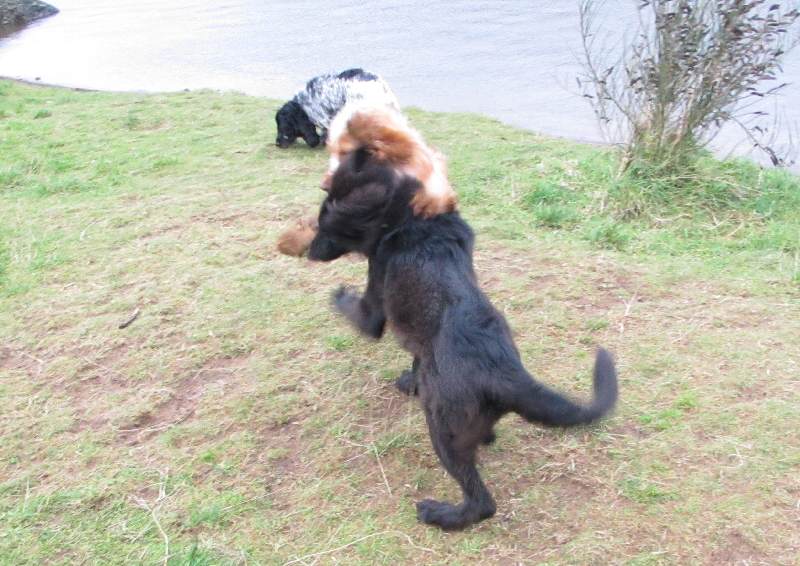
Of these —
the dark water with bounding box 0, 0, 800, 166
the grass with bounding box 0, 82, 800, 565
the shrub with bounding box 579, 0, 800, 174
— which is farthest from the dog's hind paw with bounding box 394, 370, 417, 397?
the dark water with bounding box 0, 0, 800, 166

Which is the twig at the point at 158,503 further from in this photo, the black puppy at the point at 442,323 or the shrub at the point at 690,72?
the shrub at the point at 690,72

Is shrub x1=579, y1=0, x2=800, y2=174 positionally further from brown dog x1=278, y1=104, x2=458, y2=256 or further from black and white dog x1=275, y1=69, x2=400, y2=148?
brown dog x1=278, y1=104, x2=458, y2=256

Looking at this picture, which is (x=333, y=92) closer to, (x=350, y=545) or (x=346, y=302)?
(x=346, y=302)

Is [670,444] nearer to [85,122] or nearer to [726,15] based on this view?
[726,15]

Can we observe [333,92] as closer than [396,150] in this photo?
No

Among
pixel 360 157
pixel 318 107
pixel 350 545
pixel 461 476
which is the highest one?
pixel 360 157

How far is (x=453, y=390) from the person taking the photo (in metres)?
2.79

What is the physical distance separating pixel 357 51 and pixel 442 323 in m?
9.52

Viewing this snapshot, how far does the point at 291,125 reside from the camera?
25.3ft

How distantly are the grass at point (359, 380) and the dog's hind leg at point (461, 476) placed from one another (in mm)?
68

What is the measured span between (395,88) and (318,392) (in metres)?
6.80

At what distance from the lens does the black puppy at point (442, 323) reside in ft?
9.09

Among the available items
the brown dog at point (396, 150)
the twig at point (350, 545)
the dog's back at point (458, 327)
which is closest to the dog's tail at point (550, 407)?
→ the dog's back at point (458, 327)

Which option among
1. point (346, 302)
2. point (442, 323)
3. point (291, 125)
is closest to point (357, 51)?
point (291, 125)
